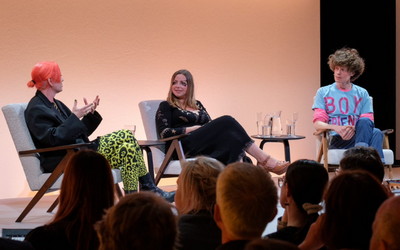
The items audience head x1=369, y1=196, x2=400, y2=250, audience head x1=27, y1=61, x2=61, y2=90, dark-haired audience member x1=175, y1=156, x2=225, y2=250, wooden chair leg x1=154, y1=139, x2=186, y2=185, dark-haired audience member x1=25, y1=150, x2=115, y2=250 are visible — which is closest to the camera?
audience head x1=369, y1=196, x2=400, y2=250

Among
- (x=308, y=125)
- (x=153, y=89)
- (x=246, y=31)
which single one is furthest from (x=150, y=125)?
(x=308, y=125)

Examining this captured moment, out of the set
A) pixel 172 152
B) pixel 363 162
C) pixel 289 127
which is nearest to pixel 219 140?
pixel 172 152

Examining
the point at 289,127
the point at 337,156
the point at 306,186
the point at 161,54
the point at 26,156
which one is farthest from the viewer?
the point at 161,54

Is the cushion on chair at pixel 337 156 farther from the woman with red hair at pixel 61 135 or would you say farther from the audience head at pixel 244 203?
the audience head at pixel 244 203

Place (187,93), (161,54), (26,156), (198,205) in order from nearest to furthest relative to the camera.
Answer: (198,205) → (26,156) → (187,93) → (161,54)

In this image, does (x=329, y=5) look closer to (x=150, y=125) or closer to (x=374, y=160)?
(x=150, y=125)

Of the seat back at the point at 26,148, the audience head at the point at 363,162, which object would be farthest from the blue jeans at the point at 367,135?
the seat back at the point at 26,148

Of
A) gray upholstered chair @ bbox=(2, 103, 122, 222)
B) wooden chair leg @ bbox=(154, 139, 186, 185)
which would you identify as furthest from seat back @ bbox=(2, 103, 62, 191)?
wooden chair leg @ bbox=(154, 139, 186, 185)

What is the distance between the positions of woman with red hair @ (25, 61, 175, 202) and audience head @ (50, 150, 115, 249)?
76.3 inches

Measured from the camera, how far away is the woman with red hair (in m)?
3.59

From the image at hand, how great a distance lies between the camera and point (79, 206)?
1.62 metres

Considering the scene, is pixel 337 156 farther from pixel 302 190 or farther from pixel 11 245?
pixel 11 245

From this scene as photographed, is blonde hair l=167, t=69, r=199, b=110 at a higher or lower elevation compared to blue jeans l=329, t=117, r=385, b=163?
higher

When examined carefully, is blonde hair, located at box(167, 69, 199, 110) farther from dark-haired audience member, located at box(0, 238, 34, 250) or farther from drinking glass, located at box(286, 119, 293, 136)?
dark-haired audience member, located at box(0, 238, 34, 250)
